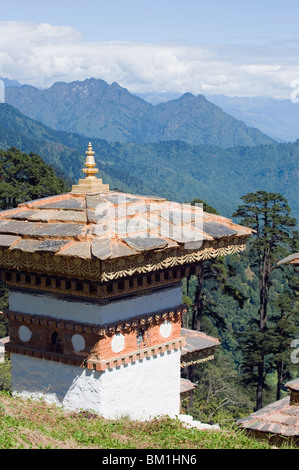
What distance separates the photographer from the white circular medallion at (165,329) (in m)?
9.85

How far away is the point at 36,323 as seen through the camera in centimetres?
954

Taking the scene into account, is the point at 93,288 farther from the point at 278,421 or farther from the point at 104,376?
the point at 278,421

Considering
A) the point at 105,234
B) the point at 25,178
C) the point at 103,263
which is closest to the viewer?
Answer: the point at 103,263

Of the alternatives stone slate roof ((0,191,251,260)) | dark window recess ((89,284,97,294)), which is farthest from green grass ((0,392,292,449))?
stone slate roof ((0,191,251,260))

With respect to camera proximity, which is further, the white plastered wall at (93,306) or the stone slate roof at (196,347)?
the stone slate roof at (196,347)

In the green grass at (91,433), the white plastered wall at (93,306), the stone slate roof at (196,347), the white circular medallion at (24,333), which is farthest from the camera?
the stone slate roof at (196,347)

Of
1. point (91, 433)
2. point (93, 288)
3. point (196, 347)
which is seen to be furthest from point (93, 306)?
point (196, 347)

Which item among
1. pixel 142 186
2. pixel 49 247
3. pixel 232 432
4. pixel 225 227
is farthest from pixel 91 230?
pixel 142 186

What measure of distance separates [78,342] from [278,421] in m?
2.72

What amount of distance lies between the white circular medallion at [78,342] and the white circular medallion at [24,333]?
801 millimetres

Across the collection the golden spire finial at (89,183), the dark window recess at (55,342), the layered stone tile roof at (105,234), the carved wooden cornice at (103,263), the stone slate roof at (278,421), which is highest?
the golden spire finial at (89,183)

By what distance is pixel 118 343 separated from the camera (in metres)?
9.20

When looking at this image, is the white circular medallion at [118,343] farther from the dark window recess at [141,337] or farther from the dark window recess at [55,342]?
the dark window recess at [55,342]

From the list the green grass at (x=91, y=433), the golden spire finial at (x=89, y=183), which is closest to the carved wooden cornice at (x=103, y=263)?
the golden spire finial at (x=89, y=183)
